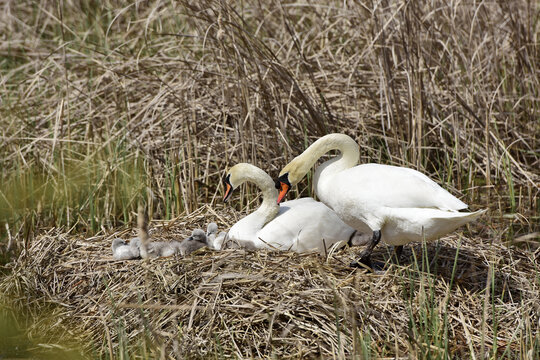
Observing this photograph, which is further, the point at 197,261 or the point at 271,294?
the point at 197,261

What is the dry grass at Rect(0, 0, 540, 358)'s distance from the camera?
4.45 meters

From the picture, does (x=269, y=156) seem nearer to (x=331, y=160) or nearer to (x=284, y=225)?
(x=284, y=225)

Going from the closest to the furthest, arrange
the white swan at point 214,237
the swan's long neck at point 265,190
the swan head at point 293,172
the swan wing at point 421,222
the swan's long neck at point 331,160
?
the swan wing at point 421,222, the swan's long neck at point 331,160, the swan head at point 293,172, the white swan at point 214,237, the swan's long neck at point 265,190

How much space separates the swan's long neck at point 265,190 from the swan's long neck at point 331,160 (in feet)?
1.59

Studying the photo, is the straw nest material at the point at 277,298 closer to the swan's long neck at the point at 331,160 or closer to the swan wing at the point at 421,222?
the swan wing at the point at 421,222

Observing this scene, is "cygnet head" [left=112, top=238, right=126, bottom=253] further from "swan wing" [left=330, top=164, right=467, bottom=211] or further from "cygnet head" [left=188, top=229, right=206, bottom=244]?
"swan wing" [left=330, top=164, right=467, bottom=211]

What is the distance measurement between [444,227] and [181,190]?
2.81 metres

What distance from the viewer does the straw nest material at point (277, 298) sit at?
4.14m

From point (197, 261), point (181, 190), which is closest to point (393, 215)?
point (197, 261)

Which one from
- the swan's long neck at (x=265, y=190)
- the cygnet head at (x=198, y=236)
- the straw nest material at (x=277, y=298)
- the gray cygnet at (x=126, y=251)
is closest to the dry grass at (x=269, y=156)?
the straw nest material at (x=277, y=298)

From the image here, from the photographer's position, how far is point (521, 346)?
3.94 m

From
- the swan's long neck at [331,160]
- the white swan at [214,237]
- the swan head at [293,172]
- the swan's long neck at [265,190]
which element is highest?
the swan's long neck at [331,160]

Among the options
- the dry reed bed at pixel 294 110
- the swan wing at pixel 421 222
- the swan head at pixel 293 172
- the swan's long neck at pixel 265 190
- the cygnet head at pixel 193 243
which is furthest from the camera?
the dry reed bed at pixel 294 110

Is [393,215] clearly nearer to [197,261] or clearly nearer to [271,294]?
[271,294]
